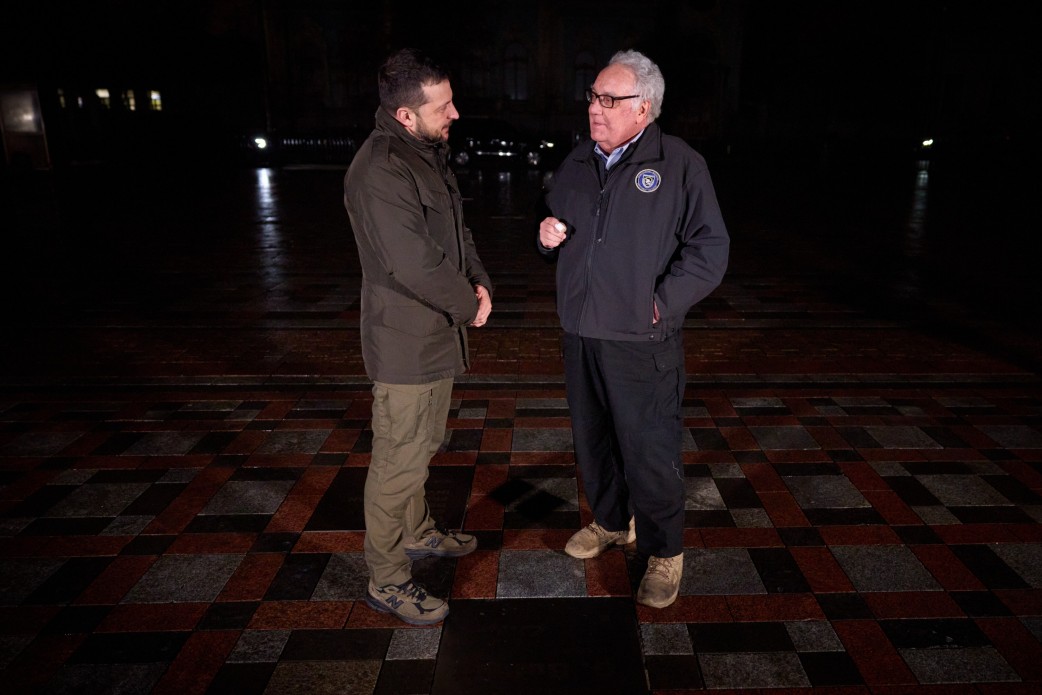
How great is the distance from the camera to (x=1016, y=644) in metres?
2.31

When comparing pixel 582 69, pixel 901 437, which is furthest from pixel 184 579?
pixel 582 69

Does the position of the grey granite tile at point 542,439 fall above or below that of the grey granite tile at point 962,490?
above

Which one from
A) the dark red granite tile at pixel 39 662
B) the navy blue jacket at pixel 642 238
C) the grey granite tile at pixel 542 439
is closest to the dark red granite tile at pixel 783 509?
the grey granite tile at pixel 542 439

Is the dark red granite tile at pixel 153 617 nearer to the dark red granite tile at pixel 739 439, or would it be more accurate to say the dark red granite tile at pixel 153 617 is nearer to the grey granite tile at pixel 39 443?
the grey granite tile at pixel 39 443

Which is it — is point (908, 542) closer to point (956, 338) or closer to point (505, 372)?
point (505, 372)

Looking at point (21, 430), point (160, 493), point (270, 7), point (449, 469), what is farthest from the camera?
point (270, 7)

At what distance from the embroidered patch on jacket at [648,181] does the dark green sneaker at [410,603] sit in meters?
1.62

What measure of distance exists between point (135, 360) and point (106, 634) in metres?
3.20

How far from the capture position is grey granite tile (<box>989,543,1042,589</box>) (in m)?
2.66

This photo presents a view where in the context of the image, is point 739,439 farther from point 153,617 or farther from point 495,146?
point 495,146

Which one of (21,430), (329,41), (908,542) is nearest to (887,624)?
(908,542)

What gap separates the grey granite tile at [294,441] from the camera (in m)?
3.75

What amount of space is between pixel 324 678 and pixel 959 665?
207 centimetres

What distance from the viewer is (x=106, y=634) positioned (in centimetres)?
240
